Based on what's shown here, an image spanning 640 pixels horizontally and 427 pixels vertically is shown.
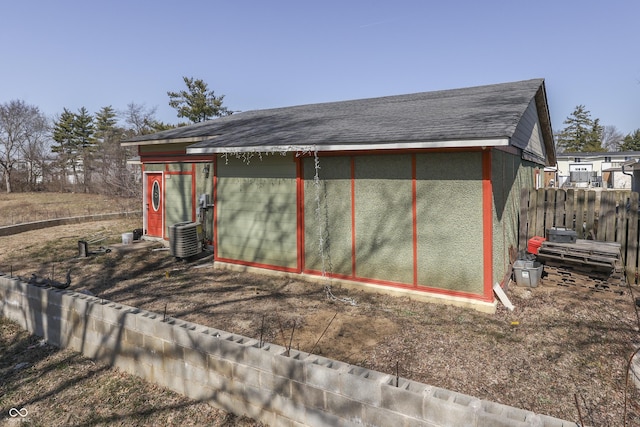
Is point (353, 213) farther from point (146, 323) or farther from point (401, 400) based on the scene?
point (401, 400)

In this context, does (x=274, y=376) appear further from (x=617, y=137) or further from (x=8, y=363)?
(x=617, y=137)

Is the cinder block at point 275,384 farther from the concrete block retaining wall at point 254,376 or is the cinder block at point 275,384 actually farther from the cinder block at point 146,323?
the cinder block at point 146,323

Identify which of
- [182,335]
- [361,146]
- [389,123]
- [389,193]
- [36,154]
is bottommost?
[182,335]

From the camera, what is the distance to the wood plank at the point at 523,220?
838 cm

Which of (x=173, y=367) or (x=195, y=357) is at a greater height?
(x=195, y=357)

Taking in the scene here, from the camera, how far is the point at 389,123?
25.0 ft

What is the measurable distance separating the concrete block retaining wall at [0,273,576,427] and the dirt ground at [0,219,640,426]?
1.03ft

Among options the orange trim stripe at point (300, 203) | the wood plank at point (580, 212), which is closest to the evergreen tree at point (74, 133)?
the orange trim stripe at point (300, 203)

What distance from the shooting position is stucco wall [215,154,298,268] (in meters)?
8.04

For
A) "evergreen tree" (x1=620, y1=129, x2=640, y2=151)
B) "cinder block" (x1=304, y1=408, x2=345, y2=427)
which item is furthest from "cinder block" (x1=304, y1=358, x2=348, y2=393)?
"evergreen tree" (x1=620, y1=129, x2=640, y2=151)

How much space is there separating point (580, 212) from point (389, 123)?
14.4 ft

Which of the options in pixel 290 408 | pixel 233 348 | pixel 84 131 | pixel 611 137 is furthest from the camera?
pixel 611 137

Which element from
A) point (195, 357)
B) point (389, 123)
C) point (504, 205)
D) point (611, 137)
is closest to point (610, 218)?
point (504, 205)

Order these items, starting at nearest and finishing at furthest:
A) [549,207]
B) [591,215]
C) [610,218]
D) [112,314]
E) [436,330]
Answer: [112,314], [436,330], [610,218], [591,215], [549,207]
